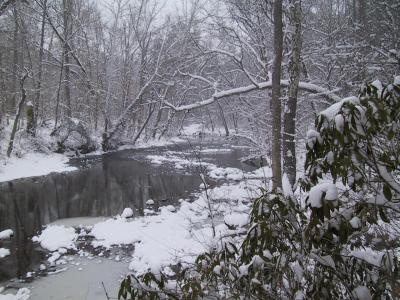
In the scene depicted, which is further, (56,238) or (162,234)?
(162,234)

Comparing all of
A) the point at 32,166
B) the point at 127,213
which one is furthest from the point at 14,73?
the point at 127,213

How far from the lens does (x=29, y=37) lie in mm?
23766

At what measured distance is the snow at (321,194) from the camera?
6.48 ft

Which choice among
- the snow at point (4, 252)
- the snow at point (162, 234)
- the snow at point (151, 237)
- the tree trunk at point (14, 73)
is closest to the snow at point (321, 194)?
the snow at point (162, 234)

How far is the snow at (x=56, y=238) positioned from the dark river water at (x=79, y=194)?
0.21m

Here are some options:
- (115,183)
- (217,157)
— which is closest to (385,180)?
(115,183)

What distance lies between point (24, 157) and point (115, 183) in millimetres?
6062

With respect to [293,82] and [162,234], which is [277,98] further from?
[162,234]

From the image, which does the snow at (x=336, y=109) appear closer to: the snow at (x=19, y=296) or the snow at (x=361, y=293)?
the snow at (x=361, y=293)

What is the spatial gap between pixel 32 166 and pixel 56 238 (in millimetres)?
9919

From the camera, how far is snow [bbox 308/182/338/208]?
1.97 meters

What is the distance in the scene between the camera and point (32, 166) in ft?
56.6

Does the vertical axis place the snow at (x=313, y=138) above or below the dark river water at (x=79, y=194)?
above

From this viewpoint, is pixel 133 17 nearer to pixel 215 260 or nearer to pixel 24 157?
pixel 24 157
